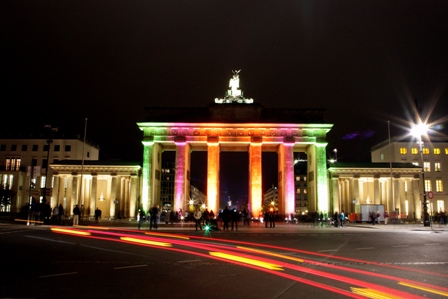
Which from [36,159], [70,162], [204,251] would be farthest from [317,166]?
[36,159]

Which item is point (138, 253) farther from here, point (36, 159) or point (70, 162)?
point (36, 159)

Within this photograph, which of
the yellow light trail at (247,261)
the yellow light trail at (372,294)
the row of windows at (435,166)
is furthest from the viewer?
the row of windows at (435,166)

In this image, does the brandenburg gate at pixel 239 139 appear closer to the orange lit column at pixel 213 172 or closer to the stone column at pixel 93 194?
the orange lit column at pixel 213 172

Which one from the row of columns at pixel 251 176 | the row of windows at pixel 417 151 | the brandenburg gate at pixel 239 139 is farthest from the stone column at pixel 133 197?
the row of windows at pixel 417 151

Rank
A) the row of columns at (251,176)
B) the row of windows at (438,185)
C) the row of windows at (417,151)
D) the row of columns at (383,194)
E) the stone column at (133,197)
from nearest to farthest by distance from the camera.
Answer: the row of columns at (251,176), the stone column at (133,197), the row of columns at (383,194), the row of windows at (438,185), the row of windows at (417,151)

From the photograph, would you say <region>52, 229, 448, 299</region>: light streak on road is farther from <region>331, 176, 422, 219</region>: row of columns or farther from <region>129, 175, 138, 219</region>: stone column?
<region>331, 176, 422, 219</region>: row of columns

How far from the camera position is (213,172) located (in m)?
61.2

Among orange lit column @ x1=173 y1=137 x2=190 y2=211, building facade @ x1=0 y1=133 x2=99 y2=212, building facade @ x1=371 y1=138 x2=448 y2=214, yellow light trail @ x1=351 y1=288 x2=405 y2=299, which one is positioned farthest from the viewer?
building facade @ x1=0 y1=133 x2=99 y2=212

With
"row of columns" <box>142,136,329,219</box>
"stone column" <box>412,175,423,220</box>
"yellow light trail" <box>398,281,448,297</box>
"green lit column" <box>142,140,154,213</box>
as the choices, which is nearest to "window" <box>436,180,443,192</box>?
"stone column" <box>412,175,423,220</box>

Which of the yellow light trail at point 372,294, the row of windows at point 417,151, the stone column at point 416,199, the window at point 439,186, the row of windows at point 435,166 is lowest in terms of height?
the yellow light trail at point 372,294

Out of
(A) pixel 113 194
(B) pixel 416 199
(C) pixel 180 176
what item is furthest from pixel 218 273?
(B) pixel 416 199

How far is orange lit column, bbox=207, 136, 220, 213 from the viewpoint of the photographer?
61062mm

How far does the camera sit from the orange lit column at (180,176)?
2386 inches

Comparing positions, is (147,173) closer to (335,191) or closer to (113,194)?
(113,194)
